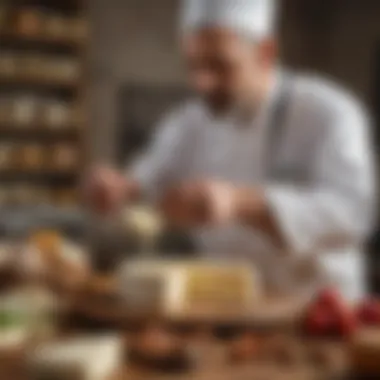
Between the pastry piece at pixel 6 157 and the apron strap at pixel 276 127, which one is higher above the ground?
the apron strap at pixel 276 127

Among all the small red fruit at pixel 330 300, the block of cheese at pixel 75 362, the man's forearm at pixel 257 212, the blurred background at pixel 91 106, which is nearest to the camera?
the block of cheese at pixel 75 362

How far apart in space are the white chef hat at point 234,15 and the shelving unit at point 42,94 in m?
0.77

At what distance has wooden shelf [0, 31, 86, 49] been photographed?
7.65 ft

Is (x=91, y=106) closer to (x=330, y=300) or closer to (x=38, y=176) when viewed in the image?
(x=38, y=176)

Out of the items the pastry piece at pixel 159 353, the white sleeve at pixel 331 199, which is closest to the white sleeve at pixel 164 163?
the white sleeve at pixel 331 199

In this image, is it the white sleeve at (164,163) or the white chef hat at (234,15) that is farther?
the white sleeve at (164,163)

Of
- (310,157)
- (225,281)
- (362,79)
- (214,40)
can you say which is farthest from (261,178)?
(362,79)

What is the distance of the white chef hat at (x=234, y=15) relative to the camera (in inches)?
59.4

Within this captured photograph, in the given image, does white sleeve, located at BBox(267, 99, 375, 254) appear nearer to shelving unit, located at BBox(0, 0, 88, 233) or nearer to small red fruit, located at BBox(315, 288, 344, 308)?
small red fruit, located at BBox(315, 288, 344, 308)

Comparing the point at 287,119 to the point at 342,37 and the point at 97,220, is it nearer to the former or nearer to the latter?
the point at 97,220

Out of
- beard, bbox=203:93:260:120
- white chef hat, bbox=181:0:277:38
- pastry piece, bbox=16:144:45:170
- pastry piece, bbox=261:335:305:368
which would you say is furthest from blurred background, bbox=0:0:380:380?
white chef hat, bbox=181:0:277:38

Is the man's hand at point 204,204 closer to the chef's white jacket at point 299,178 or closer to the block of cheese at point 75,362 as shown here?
the chef's white jacket at point 299,178

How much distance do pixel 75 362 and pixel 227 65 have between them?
0.82 m

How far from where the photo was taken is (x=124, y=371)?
2.74 ft
